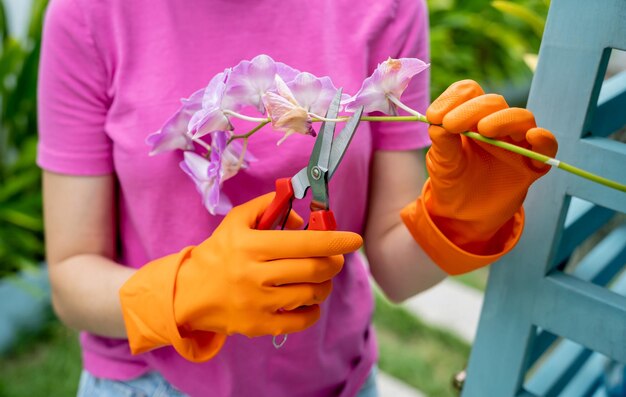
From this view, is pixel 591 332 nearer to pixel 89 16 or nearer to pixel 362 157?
pixel 362 157

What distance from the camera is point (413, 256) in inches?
31.0

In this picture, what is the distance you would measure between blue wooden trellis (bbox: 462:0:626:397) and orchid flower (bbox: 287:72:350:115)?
0.18m

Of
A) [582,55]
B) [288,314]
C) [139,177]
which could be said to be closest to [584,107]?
[582,55]

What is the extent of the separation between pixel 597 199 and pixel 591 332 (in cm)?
12

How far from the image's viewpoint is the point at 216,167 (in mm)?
648

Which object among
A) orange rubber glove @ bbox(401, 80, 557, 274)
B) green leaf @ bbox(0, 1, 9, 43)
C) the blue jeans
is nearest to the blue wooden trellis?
orange rubber glove @ bbox(401, 80, 557, 274)

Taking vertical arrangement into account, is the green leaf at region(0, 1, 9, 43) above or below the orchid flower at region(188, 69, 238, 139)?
below

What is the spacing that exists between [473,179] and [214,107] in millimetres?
220

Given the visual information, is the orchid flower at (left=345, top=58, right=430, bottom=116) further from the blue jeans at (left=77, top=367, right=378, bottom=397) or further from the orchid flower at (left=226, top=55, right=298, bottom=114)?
the blue jeans at (left=77, top=367, right=378, bottom=397)

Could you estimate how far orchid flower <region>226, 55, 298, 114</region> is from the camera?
21.6 inches

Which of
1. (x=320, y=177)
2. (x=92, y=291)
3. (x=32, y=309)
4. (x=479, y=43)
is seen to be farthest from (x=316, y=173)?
(x=479, y=43)

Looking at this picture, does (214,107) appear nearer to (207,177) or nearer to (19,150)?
(207,177)

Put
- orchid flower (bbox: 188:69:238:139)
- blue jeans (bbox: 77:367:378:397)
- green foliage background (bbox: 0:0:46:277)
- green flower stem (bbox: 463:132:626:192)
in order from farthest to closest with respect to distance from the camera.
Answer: green foliage background (bbox: 0:0:46:277) → blue jeans (bbox: 77:367:378:397) → orchid flower (bbox: 188:69:238:139) → green flower stem (bbox: 463:132:626:192)

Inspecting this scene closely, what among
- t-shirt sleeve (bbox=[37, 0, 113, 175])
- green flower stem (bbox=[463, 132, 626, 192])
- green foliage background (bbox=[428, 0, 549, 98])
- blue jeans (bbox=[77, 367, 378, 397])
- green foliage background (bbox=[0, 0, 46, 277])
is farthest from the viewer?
green foliage background (bbox=[428, 0, 549, 98])
